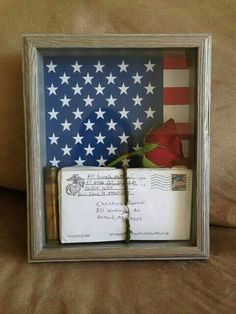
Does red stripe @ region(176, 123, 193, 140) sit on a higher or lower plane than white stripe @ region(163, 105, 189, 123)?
lower

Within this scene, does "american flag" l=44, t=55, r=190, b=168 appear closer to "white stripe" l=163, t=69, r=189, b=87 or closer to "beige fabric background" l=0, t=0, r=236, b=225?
"white stripe" l=163, t=69, r=189, b=87

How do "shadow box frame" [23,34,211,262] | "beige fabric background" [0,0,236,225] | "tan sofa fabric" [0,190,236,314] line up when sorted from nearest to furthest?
"tan sofa fabric" [0,190,236,314], "shadow box frame" [23,34,211,262], "beige fabric background" [0,0,236,225]

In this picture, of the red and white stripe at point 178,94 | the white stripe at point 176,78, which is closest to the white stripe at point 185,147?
the red and white stripe at point 178,94

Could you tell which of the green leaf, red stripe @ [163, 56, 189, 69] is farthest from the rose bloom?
red stripe @ [163, 56, 189, 69]

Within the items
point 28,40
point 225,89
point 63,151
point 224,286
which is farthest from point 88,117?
point 224,286

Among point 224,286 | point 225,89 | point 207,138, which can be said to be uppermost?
point 225,89

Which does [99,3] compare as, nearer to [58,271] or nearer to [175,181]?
[175,181]

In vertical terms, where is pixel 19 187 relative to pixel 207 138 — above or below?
below
